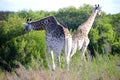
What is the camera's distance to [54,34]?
10.3 meters

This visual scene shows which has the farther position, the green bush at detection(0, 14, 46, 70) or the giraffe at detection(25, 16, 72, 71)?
the green bush at detection(0, 14, 46, 70)

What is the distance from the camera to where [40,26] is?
397 inches

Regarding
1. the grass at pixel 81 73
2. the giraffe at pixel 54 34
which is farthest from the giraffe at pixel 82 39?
the grass at pixel 81 73

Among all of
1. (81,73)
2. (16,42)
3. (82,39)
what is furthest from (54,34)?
(16,42)

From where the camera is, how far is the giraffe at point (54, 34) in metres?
10.0

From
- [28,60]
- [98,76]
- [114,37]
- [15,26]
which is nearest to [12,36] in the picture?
[15,26]

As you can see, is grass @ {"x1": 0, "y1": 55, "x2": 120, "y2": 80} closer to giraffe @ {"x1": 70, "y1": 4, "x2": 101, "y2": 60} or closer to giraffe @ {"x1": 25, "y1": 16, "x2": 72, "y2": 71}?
giraffe @ {"x1": 25, "y1": 16, "x2": 72, "y2": 71}

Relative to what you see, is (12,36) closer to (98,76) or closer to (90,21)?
(90,21)

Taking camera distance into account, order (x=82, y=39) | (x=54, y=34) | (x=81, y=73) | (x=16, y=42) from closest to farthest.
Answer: (x=81, y=73) → (x=54, y=34) → (x=82, y=39) → (x=16, y=42)

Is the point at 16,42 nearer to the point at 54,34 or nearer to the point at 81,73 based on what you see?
the point at 54,34

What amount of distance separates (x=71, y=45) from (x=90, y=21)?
0.99 m

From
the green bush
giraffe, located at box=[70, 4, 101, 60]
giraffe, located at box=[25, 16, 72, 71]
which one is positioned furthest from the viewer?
the green bush

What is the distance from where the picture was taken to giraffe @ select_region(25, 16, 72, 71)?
10.0 m

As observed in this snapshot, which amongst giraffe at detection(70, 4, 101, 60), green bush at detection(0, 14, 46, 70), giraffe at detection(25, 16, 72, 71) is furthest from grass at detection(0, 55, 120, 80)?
green bush at detection(0, 14, 46, 70)
